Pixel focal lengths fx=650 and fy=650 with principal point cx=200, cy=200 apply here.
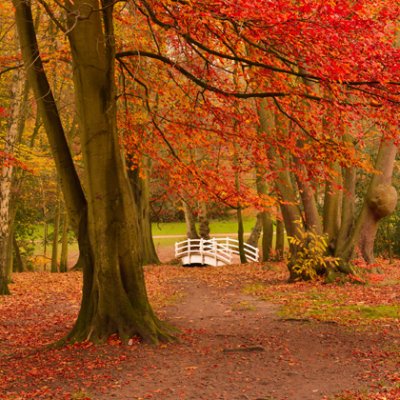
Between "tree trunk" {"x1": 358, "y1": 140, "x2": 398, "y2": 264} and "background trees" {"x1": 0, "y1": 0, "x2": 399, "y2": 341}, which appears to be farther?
"tree trunk" {"x1": 358, "y1": 140, "x2": 398, "y2": 264}

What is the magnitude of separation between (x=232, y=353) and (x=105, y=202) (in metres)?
2.81

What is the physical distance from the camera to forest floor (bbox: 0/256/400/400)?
726 centimetres

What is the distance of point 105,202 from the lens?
372 inches

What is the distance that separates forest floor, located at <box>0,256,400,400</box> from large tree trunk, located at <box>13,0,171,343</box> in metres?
0.38

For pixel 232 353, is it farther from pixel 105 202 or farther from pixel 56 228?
pixel 56 228

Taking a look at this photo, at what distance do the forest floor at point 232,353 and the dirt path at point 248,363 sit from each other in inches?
0.5

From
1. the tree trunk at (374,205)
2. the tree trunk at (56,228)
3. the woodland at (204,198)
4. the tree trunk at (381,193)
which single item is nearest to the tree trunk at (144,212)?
the tree trunk at (56,228)

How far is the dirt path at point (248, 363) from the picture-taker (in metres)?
7.17

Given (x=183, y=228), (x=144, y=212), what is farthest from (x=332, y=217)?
(x=183, y=228)

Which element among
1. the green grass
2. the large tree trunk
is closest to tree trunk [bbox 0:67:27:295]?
the large tree trunk

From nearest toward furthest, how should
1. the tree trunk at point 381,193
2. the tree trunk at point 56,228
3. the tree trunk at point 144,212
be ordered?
the tree trunk at point 381,193
the tree trunk at point 56,228
the tree trunk at point 144,212

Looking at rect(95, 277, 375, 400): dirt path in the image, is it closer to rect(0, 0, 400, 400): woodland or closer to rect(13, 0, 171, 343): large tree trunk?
rect(0, 0, 400, 400): woodland

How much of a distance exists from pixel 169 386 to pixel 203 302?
724cm

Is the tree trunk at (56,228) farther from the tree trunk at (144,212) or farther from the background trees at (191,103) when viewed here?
the background trees at (191,103)
